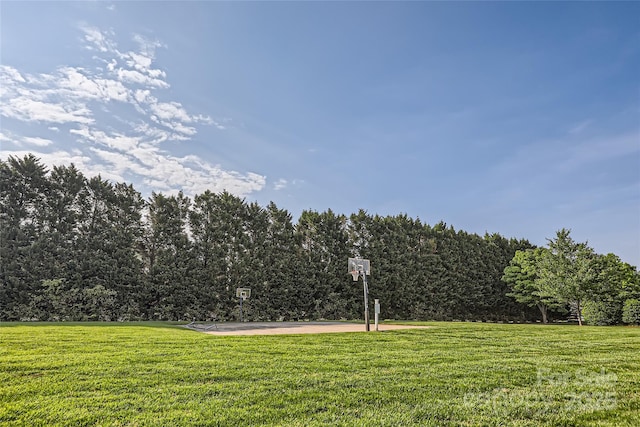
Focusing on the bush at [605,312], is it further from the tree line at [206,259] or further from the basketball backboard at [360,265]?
the basketball backboard at [360,265]

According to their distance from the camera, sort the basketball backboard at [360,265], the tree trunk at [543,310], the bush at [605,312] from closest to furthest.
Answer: the basketball backboard at [360,265]
the bush at [605,312]
the tree trunk at [543,310]

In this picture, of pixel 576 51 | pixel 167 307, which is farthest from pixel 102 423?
pixel 167 307

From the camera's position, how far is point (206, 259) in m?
22.3

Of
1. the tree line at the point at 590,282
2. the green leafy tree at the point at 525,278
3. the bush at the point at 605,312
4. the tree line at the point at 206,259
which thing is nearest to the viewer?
the tree line at the point at 206,259

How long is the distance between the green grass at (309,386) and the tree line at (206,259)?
14100 millimetres

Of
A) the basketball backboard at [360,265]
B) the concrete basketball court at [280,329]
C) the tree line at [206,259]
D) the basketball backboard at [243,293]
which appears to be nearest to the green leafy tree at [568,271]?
the tree line at [206,259]

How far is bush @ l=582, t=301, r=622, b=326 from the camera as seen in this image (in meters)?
20.1

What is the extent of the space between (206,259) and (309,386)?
1919 centimetres

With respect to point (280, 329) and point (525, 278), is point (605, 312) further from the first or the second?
point (280, 329)

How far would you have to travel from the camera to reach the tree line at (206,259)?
1895 cm

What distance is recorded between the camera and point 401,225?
2712cm

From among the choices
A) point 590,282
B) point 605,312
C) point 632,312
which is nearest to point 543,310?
point 605,312

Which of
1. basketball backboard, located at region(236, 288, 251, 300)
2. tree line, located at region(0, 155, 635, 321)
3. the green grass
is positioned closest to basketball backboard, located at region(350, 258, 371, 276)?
the green grass

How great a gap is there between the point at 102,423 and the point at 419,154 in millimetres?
14626
